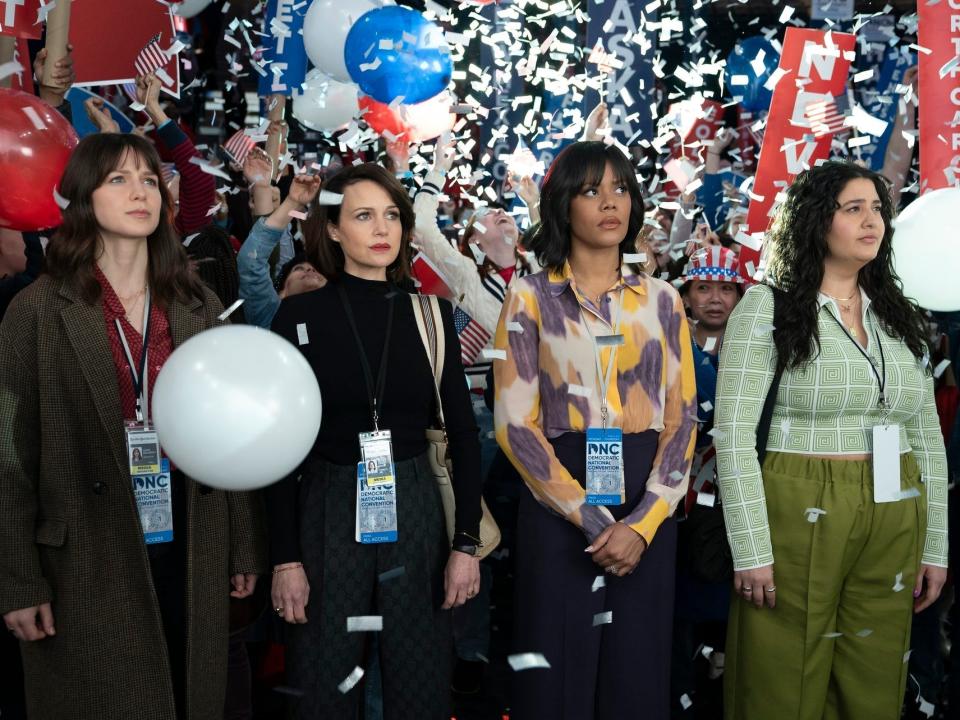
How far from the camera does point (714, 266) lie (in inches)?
154

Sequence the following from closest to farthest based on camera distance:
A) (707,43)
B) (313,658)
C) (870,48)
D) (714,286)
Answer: (313,658)
(714,286)
(870,48)
(707,43)

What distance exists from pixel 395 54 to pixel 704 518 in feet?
8.08

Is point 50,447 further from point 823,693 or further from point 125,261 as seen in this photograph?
point 823,693

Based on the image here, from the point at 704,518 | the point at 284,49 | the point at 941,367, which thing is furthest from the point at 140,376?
the point at 284,49

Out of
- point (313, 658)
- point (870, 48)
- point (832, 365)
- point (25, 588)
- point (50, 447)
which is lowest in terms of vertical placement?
point (313, 658)

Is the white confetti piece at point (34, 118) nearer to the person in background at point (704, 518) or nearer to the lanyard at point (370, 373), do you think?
the lanyard at point (370, 373)

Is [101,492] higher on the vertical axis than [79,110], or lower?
lower

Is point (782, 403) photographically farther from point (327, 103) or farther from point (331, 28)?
point (327, 103)

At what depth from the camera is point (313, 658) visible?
2.45 m

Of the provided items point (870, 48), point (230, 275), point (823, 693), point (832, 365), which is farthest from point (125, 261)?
point (870, 48)

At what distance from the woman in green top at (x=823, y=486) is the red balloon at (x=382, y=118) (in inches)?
101

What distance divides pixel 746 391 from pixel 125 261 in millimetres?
1734

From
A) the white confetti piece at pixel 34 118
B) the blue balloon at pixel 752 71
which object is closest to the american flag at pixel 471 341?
the white confetti piece at pixel 34 118

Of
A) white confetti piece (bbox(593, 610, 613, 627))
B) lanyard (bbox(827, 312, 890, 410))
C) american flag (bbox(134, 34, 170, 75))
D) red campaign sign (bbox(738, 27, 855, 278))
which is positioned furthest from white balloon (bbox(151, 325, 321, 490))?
red campaign sign (bbox(738, 27, 855, 278))
